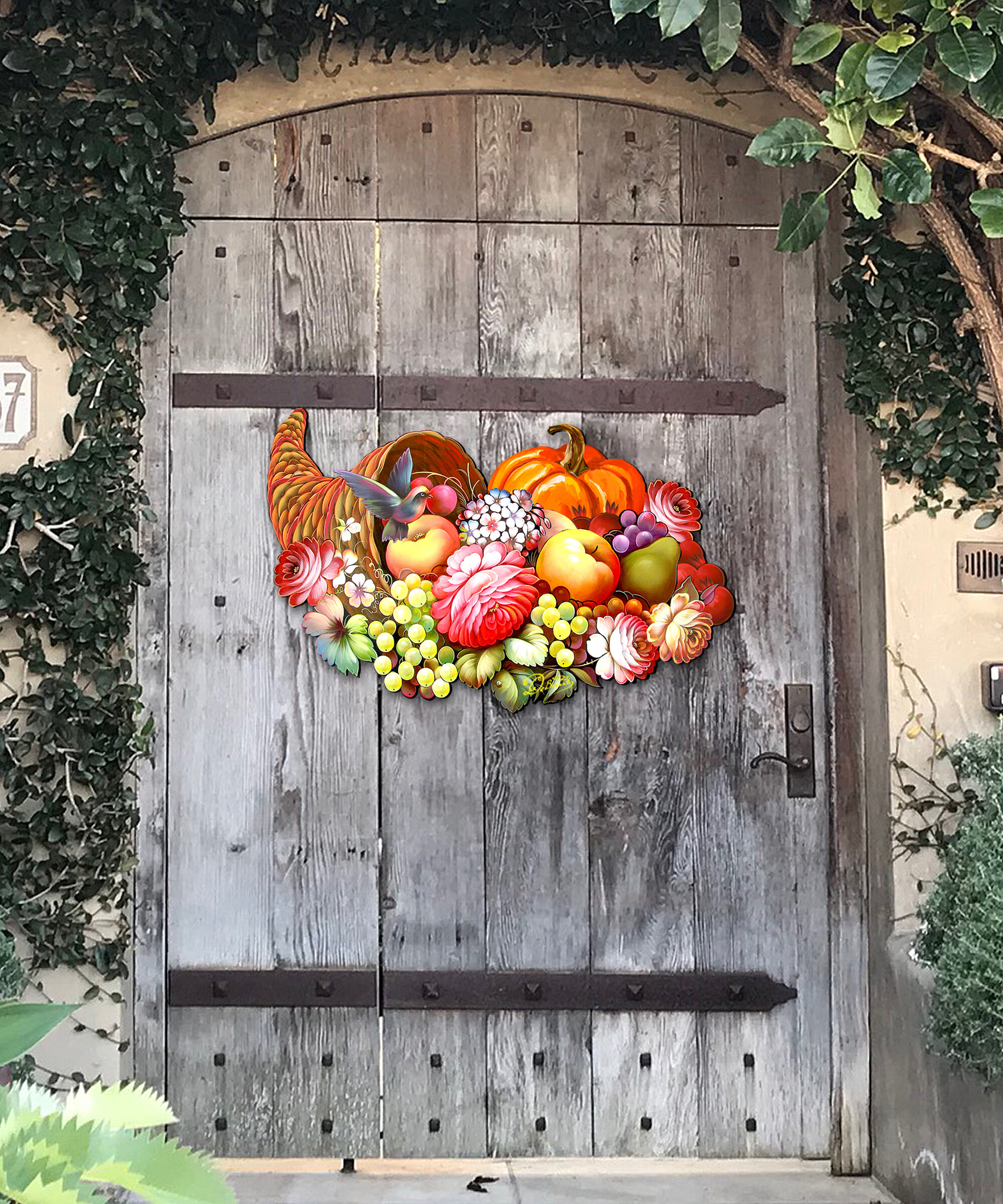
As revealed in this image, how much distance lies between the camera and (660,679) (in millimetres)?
2824

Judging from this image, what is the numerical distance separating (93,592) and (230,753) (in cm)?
45

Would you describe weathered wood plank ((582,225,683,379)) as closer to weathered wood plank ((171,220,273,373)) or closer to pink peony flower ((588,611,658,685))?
pink peony flower ((588,611,658,685))

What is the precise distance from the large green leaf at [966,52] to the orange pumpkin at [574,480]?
1031mm

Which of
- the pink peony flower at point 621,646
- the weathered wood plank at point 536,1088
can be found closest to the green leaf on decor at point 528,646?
the pink peony flower at point 621,646

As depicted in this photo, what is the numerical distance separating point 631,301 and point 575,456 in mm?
387

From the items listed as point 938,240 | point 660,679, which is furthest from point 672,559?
point 938,240

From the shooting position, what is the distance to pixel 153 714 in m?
2.76

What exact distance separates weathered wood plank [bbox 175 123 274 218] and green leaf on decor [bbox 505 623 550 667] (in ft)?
3.57

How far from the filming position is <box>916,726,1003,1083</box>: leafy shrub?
2.06m

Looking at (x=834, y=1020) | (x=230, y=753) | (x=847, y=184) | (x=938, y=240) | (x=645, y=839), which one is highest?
(x=847, y=184)

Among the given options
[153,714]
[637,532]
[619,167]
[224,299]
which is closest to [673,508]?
[637,532]

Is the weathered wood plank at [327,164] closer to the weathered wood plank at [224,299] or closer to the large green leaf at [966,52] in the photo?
the weathered wood plank at [224,299]

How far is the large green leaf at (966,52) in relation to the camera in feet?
6.88

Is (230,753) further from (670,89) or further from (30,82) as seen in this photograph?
(670,89)
